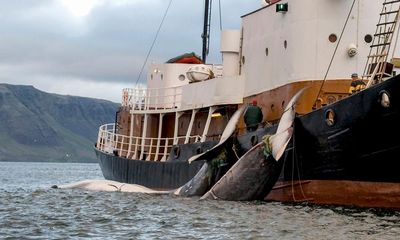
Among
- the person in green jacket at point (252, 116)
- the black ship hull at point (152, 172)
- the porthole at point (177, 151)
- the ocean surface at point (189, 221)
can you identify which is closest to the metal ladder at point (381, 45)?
the person in green jacket at point (252, 116)

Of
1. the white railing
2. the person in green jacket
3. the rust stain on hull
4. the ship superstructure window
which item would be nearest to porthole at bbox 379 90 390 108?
the rust stain on hull

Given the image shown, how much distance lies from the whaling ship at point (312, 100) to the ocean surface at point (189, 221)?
0.90 meters

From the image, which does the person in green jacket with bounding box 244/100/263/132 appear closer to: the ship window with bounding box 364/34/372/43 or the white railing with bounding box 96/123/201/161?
the ship window with bounding box 364/34/372/43

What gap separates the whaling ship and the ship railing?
0.95 metres

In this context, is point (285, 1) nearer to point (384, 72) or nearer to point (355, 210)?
point (384, 72)

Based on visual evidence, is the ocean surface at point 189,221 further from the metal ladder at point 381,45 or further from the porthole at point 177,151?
the porthole at point 177,151

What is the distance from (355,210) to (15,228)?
7.50m

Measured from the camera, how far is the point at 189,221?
19531mm

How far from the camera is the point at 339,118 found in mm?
21641

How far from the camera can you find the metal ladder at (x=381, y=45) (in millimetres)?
22109

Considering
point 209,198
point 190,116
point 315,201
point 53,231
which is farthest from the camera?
point 190,116

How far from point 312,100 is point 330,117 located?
3220 millimetres

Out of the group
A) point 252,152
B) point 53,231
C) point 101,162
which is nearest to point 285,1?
point 252,152

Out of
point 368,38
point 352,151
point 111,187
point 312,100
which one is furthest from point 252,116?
point 111,187
